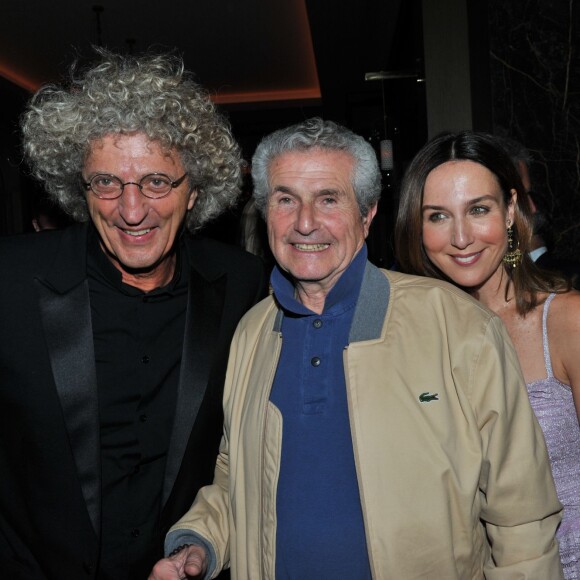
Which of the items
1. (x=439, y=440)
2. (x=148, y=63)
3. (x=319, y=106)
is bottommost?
(x=439, y=440)

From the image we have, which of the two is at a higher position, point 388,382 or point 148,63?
point 148,63

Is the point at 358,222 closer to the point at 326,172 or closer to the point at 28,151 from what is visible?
the point at 326,172

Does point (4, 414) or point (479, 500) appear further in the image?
point (4, 414)

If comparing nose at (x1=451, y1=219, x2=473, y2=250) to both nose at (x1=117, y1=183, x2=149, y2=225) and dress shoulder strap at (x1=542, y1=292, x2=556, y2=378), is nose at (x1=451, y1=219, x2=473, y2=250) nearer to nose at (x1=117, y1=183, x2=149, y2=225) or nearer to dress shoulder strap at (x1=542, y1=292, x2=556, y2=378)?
dress shoulder strap at (x1=542, y1=292, x2=556, y2=378)

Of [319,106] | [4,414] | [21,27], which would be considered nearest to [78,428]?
[4,414]

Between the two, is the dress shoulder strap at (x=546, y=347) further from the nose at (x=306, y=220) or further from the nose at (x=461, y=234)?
the nose at (x=306, y=220)

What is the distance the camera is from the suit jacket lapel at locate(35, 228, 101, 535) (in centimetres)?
185

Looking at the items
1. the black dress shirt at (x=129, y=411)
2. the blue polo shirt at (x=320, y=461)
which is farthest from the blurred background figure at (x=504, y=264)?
the black dress shirt at (x=129, y=411)

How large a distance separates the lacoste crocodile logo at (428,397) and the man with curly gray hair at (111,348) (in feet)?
2.28

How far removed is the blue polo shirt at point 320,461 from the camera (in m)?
1.59

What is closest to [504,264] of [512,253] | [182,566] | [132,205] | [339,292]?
[512,253]

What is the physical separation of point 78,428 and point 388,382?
0.90 meters

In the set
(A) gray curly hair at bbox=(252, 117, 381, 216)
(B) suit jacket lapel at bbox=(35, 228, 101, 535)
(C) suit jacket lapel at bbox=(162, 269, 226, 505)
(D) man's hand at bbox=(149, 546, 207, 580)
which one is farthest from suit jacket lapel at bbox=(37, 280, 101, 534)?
(A) gray curly hair at bbox=(252, 117, 381, 216)

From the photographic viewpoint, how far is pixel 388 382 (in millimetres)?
1613
